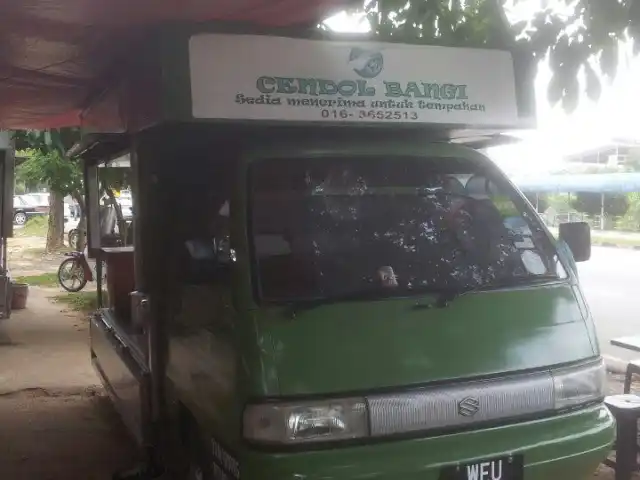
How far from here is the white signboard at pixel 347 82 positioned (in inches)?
125

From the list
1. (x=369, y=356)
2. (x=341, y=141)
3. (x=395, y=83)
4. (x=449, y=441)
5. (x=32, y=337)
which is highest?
(x=395, y=83)

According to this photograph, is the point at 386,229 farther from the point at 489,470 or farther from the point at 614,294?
the point at 614,294

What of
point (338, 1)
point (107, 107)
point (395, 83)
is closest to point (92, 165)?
point (107, 107)

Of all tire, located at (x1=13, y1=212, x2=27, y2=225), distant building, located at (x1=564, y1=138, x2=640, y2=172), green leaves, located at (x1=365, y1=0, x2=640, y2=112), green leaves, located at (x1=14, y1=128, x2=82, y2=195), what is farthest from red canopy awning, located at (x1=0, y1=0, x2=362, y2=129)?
tire, located at (x1=13, y1=212, x2=27, y2=225)

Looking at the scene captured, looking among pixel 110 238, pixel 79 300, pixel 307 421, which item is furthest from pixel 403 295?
pixel 79 300

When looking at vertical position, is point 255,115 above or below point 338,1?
below

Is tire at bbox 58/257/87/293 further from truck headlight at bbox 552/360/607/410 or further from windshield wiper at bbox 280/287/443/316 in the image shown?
truck headlight at bbox 552/360/607/410

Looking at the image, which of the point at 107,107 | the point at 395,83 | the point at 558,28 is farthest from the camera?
the point at 107,107

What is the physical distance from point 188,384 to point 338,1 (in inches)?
86.3

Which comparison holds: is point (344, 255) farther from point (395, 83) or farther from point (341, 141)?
point (395, 83)

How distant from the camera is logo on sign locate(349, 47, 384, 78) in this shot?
134 inches

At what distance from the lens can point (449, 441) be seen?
2.90 metres

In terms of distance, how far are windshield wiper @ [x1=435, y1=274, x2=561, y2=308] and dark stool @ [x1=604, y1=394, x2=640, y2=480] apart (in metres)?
1.21

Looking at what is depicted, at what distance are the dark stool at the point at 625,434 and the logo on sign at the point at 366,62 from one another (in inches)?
91.6
